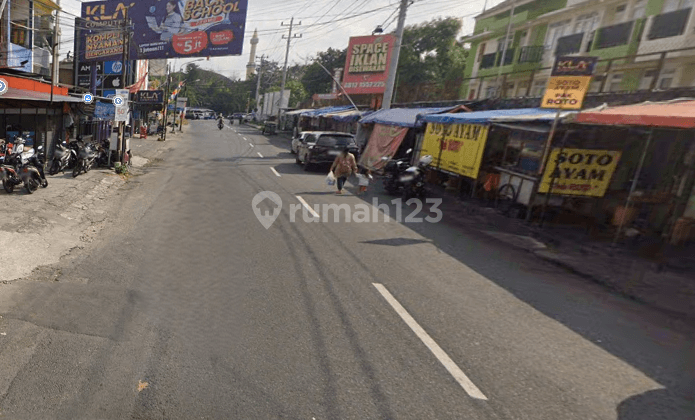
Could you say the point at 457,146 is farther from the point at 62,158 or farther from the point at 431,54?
the point at 431,54

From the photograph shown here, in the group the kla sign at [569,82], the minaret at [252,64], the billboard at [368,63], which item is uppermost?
the minaret at [252,64]

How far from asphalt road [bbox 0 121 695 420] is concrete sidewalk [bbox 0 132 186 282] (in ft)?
1.56

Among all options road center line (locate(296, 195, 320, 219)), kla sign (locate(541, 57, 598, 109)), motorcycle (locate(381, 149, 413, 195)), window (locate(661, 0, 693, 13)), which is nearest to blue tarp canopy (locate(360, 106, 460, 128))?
motorcycle (locate(381, 149, 413, 195))

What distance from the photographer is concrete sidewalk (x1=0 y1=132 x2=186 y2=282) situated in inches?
224

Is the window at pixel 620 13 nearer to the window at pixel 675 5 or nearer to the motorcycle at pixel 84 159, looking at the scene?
the window at pixel 675 5

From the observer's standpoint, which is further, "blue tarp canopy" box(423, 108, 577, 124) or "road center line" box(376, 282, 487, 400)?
"blue tarp canopy" box(423, 108, 577, 124)

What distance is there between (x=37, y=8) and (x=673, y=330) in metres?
23.4

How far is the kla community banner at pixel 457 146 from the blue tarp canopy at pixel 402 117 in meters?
0.91

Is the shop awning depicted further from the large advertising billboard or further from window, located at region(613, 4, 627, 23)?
window, located at region(613, 4, 627, 23)

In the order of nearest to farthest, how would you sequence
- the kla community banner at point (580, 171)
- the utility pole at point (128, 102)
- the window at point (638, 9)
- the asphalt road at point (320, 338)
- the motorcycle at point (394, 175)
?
the asphalt road at point (320, 338) → the kla community banner at point (580, 171) → the motorcycle at point (394, 175) → the utility pole at point (128, 102) → the window at point (638, 9)

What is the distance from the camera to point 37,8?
55.4 feet

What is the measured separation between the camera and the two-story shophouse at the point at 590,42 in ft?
49.4

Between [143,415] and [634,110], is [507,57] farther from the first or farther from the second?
[143,415]

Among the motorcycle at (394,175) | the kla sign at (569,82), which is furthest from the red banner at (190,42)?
the kla sign at (569,82)
